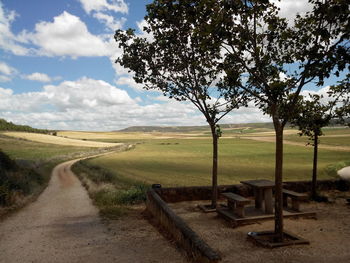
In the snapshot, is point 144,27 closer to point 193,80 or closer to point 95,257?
point 193,80

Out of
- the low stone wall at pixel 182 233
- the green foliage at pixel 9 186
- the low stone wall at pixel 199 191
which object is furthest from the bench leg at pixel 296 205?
the green foliage at pixel 9 186

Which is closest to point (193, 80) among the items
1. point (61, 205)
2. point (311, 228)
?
point (311, 228)

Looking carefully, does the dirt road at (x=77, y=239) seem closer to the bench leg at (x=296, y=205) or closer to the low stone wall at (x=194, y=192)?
the low stone wall at (x=194, y=192)

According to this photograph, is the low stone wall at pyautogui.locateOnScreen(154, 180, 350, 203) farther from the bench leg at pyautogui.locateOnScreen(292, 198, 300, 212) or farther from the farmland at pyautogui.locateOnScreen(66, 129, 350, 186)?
the farmland at pyautogui.locateOnScreen(66, 129, 350, 186)

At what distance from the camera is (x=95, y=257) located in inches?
310

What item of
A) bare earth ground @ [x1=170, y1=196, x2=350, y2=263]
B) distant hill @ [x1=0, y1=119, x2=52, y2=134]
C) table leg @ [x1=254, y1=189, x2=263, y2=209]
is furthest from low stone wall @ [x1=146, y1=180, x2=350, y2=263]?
distant hill @ [x1=0, y1=119, x2=52, y2=134]

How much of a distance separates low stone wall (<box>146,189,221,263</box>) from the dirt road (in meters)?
0.38

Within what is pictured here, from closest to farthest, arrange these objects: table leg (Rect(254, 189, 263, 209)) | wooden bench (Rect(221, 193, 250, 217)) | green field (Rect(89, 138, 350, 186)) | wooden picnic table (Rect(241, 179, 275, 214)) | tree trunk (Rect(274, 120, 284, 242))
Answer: tree trunk (Rect(274, 120, 284, 242)) → wooden bench (Rect(221, 193, 250, 217)) → wooden picnic table (Rect(241, 179, 275, 214)) → table leg (Rect(254, 189, 263, 209)) → green field (Rect(89, 138, 350, 186))

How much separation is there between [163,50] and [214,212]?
A: 24.9ft

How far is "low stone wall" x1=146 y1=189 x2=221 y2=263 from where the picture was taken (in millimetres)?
6271

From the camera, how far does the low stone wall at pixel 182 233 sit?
6.27m

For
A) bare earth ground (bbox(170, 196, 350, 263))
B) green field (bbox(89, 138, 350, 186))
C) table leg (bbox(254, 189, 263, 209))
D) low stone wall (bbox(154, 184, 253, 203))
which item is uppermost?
table leg (bbox(254, 189, 263, 209))

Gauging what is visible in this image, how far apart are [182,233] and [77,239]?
12.8ft

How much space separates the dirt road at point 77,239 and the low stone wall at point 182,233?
38cm
